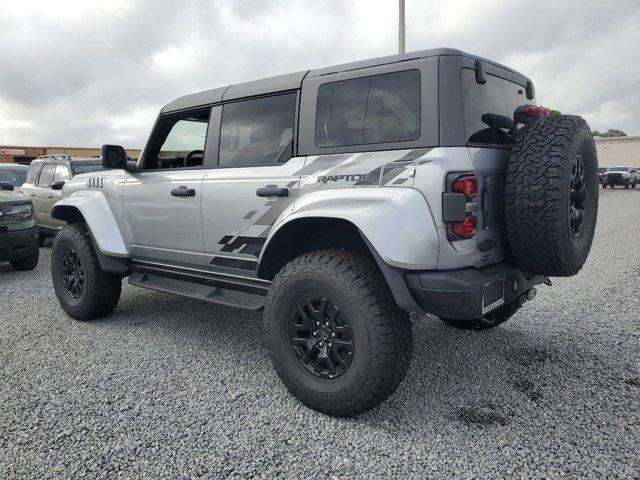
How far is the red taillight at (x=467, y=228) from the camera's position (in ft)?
7.78

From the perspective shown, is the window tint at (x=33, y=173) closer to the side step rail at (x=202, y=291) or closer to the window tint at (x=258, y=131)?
the side step rail at (x=202, y=291)

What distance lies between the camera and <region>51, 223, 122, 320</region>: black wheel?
13.8 feet

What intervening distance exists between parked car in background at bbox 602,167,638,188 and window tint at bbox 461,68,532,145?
3415 centimetres

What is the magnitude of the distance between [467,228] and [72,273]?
376cm

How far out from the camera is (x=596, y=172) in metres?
2.99

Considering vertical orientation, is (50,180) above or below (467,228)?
above

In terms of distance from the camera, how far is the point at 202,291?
353 cm

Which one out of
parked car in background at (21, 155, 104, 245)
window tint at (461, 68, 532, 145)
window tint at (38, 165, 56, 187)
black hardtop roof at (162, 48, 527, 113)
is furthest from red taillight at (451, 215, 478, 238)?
window tint at (38, 165, 56, 187)

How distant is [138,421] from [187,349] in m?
1.08

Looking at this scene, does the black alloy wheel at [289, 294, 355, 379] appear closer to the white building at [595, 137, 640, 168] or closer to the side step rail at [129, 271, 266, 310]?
the side step rail at [129, 271, 266, 310]

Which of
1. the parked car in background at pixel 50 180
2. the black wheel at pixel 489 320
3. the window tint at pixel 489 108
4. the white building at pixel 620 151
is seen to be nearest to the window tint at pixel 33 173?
the parked car in background at pixel 50 180

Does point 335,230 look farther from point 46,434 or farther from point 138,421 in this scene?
point 46,434

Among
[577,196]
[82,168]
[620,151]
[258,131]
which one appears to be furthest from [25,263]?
[620,151]

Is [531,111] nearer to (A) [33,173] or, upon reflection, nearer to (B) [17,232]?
(B) [17,232]
